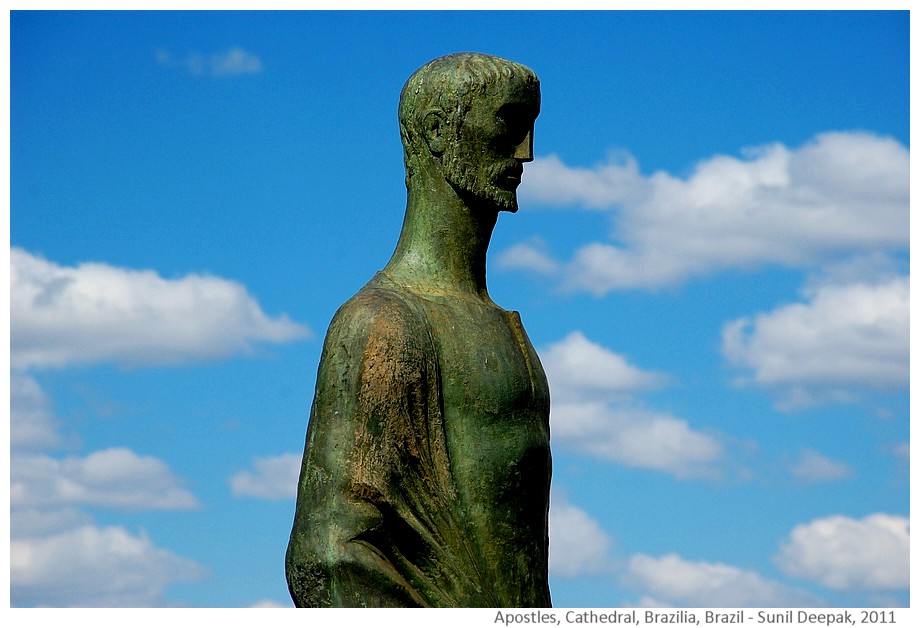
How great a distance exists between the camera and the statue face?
8898 mm

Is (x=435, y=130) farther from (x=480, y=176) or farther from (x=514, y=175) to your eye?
(x=514, y=175)

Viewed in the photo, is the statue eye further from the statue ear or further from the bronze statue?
the statue ear

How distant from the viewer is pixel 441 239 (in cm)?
902

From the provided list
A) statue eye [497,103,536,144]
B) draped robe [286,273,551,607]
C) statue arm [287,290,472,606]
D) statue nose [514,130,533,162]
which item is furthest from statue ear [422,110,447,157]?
statue arm [287,290,472,606]

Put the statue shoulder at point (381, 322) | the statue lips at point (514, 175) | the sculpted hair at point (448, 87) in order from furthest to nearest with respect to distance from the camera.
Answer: the statue lips at point (514, 175) < the sculpted hair at point (448, 87) < the statue shoulder at point (381, 322)

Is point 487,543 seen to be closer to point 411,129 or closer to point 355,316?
point 355,316

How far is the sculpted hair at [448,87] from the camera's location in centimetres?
888

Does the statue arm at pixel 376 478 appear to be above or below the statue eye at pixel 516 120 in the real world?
below

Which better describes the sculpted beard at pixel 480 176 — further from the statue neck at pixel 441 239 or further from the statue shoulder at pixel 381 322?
the statue shoulder at pixel 381 322

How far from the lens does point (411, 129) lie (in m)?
9.07

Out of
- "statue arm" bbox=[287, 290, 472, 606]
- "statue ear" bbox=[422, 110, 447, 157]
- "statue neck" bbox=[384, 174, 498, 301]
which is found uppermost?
"statue ear" bbox=[422, 110, 447, 157]

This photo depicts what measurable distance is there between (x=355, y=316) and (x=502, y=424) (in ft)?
3.42

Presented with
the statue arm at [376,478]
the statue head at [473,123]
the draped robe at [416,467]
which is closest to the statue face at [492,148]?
the statue head at [473,123]

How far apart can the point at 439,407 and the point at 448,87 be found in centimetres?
190
